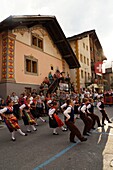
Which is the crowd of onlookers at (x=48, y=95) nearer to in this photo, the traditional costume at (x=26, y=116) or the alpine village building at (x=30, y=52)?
the alpine village building at (x=30, y=52)

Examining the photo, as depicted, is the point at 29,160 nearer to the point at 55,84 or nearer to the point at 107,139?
the point at 107,139

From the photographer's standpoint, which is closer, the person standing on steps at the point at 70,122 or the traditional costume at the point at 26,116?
the person standing on steps at the point at 70,122

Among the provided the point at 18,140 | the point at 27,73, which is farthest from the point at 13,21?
the point at 18,140

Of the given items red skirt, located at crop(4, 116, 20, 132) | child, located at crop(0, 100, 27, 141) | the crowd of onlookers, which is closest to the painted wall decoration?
the crowd of onlookers

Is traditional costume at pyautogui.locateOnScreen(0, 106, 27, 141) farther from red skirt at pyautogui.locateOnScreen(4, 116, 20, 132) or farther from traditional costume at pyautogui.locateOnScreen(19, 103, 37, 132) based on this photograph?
traditional costume at pyautogui.locateOnScreen(19, 103, 37, 132)

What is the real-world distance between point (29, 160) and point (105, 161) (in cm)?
197

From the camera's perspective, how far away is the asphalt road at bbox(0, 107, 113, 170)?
13.4ft

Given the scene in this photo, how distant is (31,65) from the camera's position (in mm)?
16375

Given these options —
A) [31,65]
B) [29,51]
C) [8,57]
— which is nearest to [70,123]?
[8,57]

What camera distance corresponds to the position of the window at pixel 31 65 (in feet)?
52.7

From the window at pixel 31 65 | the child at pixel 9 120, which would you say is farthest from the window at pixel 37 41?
the child at pixel 9 120

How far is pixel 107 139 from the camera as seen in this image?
6289 millimetres

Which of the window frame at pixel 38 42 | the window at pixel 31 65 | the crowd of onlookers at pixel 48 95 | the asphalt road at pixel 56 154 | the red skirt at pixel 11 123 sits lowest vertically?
the asphalt road at pixel 56 154

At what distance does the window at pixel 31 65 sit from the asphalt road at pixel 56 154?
33.3 ft
